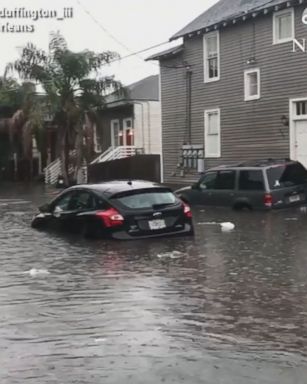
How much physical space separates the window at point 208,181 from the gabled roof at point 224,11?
7.37 m

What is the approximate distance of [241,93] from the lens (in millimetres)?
27875

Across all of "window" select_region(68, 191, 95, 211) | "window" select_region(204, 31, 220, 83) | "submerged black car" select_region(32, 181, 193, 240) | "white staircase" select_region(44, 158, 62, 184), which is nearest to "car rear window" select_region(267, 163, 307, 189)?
"submerged black car" select_region(32, 181, 193, 240)

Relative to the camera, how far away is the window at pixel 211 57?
95.5ft

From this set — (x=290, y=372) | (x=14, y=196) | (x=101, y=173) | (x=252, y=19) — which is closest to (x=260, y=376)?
(x=290, y=372)

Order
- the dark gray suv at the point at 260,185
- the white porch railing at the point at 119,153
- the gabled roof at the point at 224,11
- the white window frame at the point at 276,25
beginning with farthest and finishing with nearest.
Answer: the white porch railing at the point at 119,153 < the gabled roof at the point at 224,11 < the white window frame at the point at 276,25 < the dark gray suv at the point at 260,185

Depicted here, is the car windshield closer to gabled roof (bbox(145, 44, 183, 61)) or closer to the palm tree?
gabled roof (bbox(145, 44, 183, 61))

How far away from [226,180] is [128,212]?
770 centimetres

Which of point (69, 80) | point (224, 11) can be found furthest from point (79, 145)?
point (224, 11)

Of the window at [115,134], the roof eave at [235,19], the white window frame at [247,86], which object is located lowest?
the window at [115,134]

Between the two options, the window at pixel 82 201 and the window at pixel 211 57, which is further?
the window at pixel 211 57

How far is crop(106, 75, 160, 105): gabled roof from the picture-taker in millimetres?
38600

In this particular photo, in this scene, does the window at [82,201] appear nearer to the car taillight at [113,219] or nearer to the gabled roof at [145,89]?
the car taillight at [113,219]

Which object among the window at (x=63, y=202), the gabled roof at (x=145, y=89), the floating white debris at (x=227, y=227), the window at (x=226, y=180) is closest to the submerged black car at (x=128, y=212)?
the window at (x=63, y=202)

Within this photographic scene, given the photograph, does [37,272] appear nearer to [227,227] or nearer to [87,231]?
[87,231]
